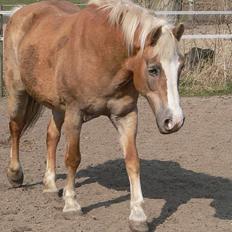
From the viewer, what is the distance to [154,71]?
14.6ft

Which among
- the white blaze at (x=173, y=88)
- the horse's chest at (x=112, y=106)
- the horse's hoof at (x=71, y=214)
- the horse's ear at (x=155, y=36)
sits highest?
the horse's ear at (x=155, y=36)

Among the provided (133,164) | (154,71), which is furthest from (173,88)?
(133,164)

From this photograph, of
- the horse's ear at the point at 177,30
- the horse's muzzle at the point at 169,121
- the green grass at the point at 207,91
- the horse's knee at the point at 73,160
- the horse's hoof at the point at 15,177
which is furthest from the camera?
the green grass at the point at 207,91

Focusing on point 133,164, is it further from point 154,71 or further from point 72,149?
point 154,71

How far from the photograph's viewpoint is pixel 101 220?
16.7 feet

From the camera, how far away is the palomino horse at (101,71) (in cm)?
443

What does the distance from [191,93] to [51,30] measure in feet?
18.6

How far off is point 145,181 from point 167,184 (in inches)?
9.6

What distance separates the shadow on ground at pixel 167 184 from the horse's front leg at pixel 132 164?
178mm

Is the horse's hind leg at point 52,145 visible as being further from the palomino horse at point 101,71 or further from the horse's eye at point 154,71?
the horse's eye at point 154,71

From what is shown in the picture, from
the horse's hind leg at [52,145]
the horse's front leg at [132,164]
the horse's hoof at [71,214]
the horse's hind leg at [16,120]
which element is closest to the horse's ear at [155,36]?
the horse's front leg at [132,164]

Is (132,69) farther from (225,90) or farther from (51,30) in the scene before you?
(225,90)

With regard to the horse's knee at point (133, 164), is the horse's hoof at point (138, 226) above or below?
below

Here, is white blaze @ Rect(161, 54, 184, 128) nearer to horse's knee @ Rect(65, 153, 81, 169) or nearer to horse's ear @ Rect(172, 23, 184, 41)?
horse's ear @ Rect(172, 23, 184, 41)
